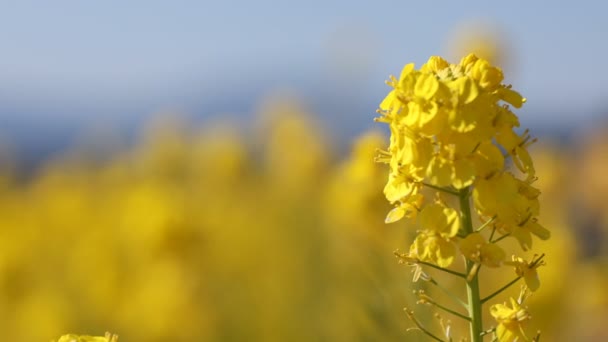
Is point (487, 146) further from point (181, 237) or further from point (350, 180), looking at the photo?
point (181, 237)

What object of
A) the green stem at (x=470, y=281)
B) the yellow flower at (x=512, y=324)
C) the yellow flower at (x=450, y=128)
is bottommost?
the yellow flower at (x=512, y=324)

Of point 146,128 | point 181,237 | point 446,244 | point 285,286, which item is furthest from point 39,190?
point 446,244

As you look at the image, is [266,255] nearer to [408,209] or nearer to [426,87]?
[408,209]

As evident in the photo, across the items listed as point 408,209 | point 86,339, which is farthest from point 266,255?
point 86,339

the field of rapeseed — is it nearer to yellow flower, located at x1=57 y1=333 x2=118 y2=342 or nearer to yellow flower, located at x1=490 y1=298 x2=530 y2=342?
yellow flower, located at x1=490 y1=298 x2=530 y2=342

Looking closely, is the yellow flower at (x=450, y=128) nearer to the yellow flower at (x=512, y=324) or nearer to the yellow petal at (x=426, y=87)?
the yellow petal at (x=426, y=87)

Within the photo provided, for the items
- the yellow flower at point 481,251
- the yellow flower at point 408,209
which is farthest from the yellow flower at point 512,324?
the yellow flower at point 408,209

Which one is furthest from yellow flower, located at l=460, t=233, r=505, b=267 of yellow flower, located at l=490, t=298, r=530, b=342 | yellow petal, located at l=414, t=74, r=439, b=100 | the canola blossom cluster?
yellow petal, located at l=414, t=74, r=439, b=100
